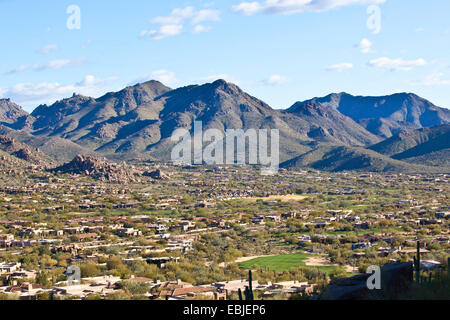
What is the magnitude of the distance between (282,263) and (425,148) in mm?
151771

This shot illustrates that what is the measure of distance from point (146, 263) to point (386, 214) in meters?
42.7

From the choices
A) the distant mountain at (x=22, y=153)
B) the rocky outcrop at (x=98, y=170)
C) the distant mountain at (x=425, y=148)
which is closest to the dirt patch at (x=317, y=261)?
the rocky outcrop at (x=98, y=170)

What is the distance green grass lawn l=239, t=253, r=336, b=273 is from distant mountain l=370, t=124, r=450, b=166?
128699 millimetres

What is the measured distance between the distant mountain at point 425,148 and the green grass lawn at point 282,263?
128699mm

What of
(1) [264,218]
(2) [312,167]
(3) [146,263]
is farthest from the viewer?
(2) [312,167]

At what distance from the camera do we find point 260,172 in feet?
540

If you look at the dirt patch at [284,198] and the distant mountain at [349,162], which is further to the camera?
the distant mountain at [349,162]

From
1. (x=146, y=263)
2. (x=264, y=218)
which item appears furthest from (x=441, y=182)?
(x=146, y=263)

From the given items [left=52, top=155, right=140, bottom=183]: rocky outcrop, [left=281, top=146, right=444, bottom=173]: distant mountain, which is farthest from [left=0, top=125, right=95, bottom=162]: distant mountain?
[left=281, top=146, right=444, bottom=173]: distant mountain

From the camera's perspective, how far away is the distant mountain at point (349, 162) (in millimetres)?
163012

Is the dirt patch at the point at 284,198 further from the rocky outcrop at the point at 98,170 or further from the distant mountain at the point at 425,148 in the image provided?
the distant mountain at the point at 425,148

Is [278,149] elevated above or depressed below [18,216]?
above

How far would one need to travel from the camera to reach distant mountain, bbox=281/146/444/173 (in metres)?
163

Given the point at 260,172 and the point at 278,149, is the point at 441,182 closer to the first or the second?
the point at 260,172
